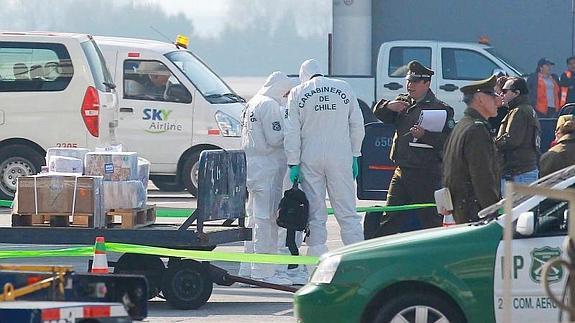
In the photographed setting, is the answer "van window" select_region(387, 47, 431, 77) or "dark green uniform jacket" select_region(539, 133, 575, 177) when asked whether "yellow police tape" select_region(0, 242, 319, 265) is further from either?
"van window" select_region(387, 47, 431, 77)

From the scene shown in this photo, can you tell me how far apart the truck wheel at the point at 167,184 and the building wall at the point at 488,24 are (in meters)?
8.75

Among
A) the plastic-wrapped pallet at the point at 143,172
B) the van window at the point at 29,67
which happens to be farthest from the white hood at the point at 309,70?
the van window at the point at 29,67

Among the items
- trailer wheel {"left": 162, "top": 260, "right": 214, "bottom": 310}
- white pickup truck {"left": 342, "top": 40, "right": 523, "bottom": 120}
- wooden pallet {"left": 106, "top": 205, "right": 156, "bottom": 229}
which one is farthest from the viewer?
white pickup truck {"left": 342, "top": 40, "right": 523, "bottom": 120}

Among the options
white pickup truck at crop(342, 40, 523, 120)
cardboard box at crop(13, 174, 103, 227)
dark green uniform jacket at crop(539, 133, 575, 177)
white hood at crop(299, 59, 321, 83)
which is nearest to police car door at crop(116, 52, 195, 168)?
white pickup truck at crop(342, 40, 523, 120)

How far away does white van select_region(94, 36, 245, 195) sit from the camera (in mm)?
18109

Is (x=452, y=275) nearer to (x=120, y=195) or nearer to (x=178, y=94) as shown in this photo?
(x=120, y=195)

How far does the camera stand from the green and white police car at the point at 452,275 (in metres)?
7.86

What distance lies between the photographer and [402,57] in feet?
79.0

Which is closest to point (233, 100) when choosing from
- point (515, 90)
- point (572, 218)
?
point (515, 90)

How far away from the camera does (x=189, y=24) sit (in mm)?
26703

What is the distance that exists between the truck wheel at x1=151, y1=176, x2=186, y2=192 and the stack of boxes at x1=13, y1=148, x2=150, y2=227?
706 cm

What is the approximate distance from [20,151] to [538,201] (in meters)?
10.4

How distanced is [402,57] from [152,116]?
275 inches

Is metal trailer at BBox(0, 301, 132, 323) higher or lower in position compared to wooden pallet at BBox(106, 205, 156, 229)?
lower
